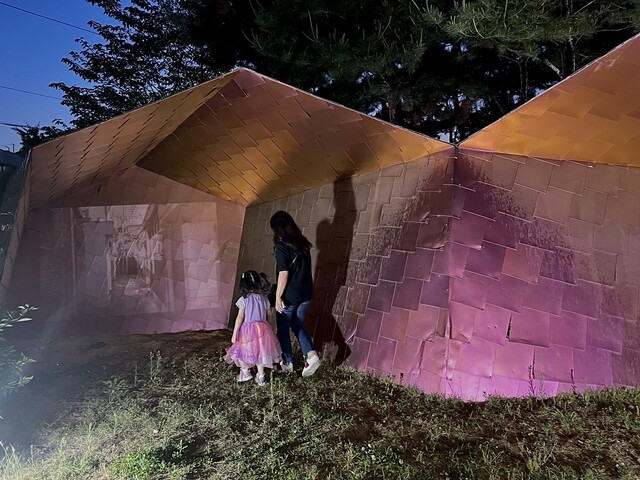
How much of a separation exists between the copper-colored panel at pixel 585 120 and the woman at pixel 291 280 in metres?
1.59

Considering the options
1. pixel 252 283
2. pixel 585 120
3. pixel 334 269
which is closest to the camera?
pixel 585 120

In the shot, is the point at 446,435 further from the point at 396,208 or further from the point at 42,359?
the point at 42,359

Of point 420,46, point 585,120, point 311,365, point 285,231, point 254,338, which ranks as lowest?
point 311,365

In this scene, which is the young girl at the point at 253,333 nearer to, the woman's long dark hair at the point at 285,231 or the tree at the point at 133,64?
the woman's long dark hair at the point at 285,231

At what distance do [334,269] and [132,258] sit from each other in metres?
2.62

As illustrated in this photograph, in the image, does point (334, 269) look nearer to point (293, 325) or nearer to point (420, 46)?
point (293, 325)

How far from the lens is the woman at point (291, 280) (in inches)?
146

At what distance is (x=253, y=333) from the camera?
3.79 m

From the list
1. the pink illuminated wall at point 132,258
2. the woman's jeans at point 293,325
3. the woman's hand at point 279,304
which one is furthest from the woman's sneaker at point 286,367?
the pink illuminated wall at point 132,258

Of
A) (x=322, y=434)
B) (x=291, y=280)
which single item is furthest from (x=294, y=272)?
(x=322, y=434)

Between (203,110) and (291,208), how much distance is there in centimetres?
177

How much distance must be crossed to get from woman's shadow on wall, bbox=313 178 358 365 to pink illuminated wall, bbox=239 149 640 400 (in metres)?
0.19

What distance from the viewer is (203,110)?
3855 millimetres

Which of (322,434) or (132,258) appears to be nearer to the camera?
(322,434)
